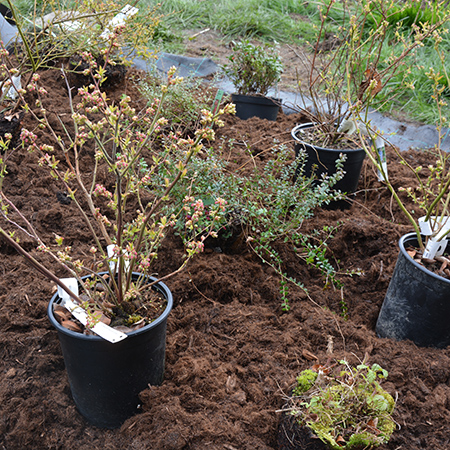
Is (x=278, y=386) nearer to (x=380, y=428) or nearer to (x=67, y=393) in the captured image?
(x=380, y=428)

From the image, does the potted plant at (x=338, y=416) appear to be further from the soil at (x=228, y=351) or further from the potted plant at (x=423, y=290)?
the potted plant at (x=423, y=290)

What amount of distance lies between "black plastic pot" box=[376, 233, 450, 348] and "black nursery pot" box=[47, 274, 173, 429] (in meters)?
1.14

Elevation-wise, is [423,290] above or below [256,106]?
above

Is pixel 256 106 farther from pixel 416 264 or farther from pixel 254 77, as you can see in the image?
pixel 416 264

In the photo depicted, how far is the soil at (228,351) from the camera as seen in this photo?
1688 mm

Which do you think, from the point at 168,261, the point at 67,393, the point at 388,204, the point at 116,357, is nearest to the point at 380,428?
the point at 116,357

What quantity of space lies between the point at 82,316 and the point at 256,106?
3712 mm

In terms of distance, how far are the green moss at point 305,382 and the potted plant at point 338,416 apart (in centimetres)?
1

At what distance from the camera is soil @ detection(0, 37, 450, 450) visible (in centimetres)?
169

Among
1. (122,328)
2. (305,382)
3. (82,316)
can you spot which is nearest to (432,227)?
(305,382)

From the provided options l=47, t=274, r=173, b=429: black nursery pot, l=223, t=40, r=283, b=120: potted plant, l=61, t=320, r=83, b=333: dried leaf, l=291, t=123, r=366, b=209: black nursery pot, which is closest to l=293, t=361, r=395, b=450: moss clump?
l=47, t=274, r=173, b=429: black nursery pot

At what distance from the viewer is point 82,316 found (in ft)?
5.23

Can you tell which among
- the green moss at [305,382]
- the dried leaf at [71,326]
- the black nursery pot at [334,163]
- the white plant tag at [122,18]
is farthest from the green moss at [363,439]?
the white plant tag at [122,18]

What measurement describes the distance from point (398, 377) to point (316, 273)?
2.80 feet
